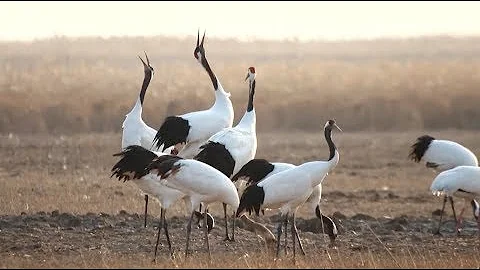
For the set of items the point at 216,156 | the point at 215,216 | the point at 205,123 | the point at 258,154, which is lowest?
the point at 215,216

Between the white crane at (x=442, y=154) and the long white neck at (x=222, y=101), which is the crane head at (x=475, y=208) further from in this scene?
the long white neck at (x=222, y=101)

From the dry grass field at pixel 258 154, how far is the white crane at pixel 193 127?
0.87 meters

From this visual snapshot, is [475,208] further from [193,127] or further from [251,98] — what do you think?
[193,127]

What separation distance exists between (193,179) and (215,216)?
380 centimetres

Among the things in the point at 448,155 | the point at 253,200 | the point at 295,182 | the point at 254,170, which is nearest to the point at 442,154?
the point at 448,155

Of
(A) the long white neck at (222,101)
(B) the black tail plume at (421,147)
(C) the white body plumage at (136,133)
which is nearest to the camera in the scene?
(C) the white body plumage at (136,133)

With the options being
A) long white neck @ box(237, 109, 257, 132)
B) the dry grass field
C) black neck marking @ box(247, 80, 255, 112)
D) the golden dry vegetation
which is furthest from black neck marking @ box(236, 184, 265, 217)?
the golden dry vegetation

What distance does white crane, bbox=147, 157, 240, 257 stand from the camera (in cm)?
1043

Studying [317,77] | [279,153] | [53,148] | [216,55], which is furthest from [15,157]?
[216,55]

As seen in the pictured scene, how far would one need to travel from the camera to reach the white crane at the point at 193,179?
10.4 m

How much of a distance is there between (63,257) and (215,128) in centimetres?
332

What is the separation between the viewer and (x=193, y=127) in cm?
1288

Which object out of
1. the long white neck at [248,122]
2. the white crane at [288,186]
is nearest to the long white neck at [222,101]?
the long white neck at [248,122]

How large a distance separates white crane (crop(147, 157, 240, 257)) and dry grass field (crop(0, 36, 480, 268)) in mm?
582
